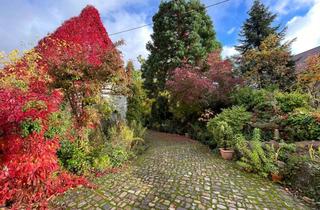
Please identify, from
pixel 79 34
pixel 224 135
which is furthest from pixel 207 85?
pixel 79 34

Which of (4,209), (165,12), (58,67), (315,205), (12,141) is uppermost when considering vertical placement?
(165,12)

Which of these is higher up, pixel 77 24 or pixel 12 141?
pixel 77 24

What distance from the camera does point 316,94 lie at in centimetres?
701

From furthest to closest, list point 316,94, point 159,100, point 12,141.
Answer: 1. point 159,100
2. point 316,94
3. point 12,141

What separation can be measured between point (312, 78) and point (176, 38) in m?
7.91

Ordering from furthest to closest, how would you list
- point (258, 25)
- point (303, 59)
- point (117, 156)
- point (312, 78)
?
point (303, 59) → point (258, 25) → point (312, 78) → point (117, 156)

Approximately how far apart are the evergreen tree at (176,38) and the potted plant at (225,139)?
6.35 m

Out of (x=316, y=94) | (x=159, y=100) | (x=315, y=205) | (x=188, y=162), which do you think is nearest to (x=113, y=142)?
(x=188, y=162)

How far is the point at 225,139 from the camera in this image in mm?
5656

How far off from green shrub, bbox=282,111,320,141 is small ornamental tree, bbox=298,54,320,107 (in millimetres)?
2979

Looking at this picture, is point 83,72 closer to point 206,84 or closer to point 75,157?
point 75,157

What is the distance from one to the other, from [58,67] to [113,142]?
2572 mm

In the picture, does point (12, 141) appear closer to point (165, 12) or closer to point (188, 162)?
point (188, 162)

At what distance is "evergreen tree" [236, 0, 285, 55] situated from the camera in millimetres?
10969
